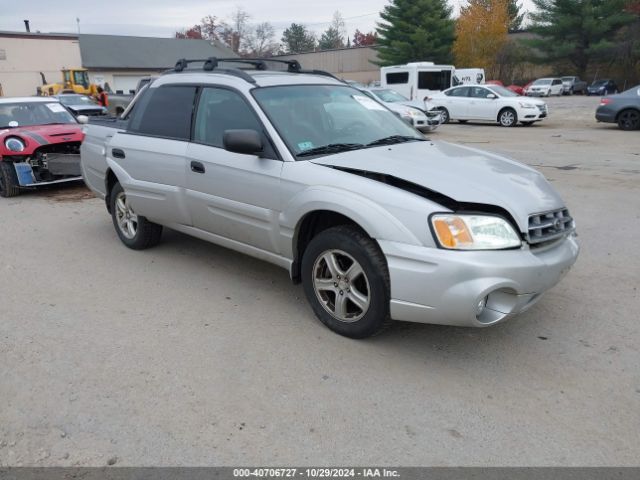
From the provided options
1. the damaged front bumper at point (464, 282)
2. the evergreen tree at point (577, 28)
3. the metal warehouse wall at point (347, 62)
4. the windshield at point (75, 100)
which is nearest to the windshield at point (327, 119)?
the damaged front bumper at point (464, 282)

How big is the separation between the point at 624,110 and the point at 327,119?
16.0m

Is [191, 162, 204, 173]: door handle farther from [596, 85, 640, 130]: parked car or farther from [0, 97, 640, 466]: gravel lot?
[596, 85, 640, 130]: parked car

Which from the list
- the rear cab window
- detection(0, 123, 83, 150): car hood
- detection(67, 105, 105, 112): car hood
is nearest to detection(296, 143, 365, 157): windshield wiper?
the rear cab window

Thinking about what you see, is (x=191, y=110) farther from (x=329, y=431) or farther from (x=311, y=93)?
(x=329, y=431)

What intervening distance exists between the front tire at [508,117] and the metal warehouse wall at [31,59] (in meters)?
46.7

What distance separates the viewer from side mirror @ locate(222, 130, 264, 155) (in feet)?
12.9

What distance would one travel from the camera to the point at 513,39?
55.7 m

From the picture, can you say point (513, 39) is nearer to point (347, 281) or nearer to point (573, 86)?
point (573, 86)

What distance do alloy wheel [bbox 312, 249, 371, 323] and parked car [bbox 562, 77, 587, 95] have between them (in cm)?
4692

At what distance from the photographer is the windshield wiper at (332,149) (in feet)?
13.3

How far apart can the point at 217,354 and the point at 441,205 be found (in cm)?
175

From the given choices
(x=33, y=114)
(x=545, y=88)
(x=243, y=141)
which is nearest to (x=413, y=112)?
(x=33, y=114)

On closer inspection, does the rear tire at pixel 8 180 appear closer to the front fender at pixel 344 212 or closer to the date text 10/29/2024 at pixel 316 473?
the front fender at pixel 344 212

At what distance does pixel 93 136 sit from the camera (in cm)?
639
